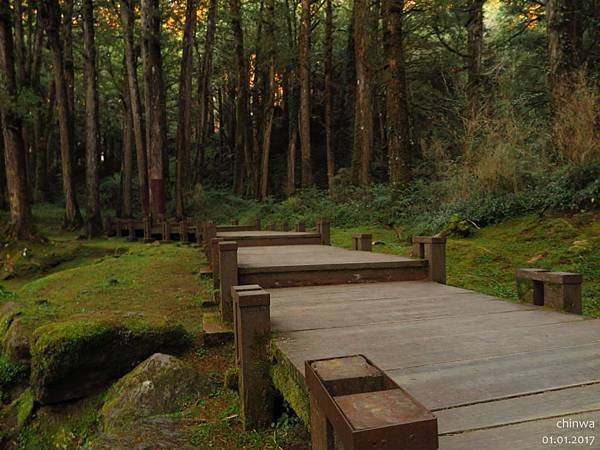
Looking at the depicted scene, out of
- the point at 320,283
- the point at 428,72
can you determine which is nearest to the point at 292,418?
the point at 320,283

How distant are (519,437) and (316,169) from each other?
26.1 meters

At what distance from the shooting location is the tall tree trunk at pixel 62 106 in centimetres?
1555

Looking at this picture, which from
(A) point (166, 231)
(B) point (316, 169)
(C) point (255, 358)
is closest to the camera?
(C) point (255, 358)

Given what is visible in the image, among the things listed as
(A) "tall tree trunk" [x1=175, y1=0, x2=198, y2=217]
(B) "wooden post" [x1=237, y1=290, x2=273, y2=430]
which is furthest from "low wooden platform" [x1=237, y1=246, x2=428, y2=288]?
(A) "tall tree trunk" [x1=175, y1=0, x2=198, y2=217]

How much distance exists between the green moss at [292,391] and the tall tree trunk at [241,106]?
19434 mm

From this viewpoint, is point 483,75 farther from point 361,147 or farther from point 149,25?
point 149,25

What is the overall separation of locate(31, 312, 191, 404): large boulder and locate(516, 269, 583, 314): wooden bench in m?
3.36

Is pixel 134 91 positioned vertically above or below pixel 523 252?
above

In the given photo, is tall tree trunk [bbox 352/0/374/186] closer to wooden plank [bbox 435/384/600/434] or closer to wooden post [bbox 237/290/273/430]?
wooden post [bbox 237/290/273/430]

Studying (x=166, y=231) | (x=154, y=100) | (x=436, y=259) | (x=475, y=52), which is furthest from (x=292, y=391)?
(x=154, y=100)

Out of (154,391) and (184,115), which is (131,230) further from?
(154,391)

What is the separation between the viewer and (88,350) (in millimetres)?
4129

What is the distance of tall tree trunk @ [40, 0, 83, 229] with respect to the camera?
15.5 metres

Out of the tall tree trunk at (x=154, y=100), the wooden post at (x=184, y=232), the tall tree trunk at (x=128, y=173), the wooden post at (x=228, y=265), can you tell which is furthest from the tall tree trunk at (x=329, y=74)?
the wooden post at (x=228, y=265)
